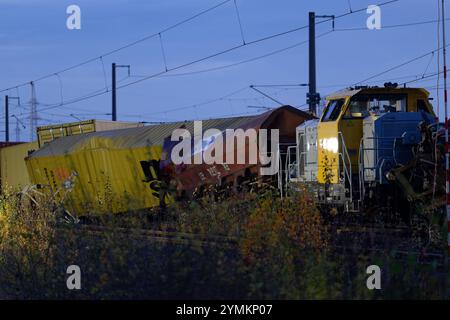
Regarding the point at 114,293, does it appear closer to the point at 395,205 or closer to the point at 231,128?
the point at 395,205

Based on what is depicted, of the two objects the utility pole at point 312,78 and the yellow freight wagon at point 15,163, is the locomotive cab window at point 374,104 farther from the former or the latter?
the yellow freight wagon at point 15,163

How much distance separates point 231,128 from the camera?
61.8ft

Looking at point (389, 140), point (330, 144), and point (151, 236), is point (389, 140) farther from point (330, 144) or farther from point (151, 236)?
point (151, 236)

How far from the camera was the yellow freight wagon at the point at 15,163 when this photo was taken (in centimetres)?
3201

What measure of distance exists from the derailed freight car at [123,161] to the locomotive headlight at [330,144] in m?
2.11

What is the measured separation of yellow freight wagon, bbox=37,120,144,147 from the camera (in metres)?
28.8

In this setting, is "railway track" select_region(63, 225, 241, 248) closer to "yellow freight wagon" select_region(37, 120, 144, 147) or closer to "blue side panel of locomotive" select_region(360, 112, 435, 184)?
"blue side panel of locomotive" select_region(360, 112, 435, 184)

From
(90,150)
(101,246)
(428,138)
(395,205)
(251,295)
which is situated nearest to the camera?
(251,295)

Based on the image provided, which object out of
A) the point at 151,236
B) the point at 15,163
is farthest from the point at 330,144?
the point at 15,163

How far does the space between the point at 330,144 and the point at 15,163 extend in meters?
21.7

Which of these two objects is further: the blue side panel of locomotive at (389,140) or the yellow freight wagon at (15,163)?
the yellow freight wagon at (15,163)

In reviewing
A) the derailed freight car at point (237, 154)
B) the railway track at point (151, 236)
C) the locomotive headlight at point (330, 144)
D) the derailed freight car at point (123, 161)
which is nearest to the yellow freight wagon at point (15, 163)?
the derailed freight car at point (123, 161)

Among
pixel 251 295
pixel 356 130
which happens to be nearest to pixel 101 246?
pixel 251 295
